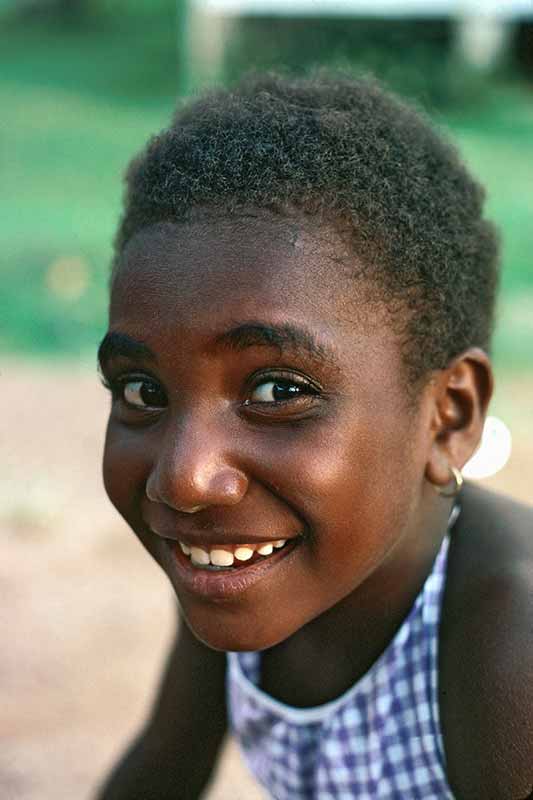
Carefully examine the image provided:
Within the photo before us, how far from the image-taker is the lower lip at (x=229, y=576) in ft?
5.08

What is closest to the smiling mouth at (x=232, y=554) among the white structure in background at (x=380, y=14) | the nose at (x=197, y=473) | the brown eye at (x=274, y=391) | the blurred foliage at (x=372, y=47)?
the nose at (x=197, y=473)

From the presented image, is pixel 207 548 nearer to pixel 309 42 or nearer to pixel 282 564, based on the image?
Result: pixel 282 564

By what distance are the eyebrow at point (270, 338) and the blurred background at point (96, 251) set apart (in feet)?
2.71

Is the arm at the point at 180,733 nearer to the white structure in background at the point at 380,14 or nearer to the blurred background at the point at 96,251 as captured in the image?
the blurred background at the point at 96,251

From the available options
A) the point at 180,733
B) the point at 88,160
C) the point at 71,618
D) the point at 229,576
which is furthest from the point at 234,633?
the point at 88,160

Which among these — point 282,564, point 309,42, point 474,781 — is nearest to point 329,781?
point 474,781

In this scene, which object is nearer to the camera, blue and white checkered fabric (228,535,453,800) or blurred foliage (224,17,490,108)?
blue and white checkered fabric (228,535,453,800)

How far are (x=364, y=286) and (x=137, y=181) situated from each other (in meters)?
0.45

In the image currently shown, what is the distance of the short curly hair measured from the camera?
152cm

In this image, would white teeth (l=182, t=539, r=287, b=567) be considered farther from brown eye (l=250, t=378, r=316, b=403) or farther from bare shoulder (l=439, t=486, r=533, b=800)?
bare shoulder (l=439, t=486, r=533, b=800)

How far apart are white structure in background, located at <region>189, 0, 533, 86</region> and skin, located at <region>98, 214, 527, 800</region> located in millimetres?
6608

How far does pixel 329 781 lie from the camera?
1.90 meters

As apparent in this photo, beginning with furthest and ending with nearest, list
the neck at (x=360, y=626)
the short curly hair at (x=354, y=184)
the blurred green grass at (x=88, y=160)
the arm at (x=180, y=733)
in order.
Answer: the blurred green grass at (x=88, y=160), the arm at (x=180, y=733), the neck at (x=360, y=626), the short curly hair at (x=354, y=184)

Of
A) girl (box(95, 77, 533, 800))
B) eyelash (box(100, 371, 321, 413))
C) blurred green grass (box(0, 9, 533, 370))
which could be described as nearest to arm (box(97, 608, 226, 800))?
girl (box(95, 77, 533, 800))
